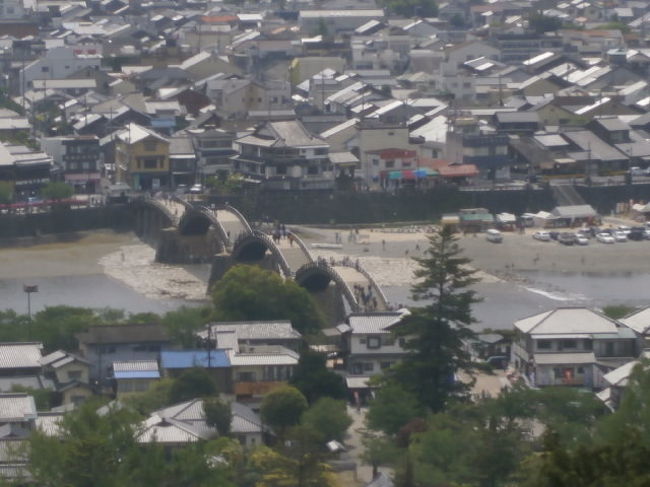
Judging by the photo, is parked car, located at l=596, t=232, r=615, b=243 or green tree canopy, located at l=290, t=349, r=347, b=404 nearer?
green tree canopy, located at l=290, t=349, r=347, b=404

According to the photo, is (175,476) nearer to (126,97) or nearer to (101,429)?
(101,429)

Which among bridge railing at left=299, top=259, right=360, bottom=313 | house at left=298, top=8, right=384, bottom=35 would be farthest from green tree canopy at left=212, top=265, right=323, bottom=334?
house at left=298, top=8, right=384, bottom=35

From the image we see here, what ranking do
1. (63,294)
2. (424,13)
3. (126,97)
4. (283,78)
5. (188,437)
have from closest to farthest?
(188,437) → (63,294) → (126,97) → (283,78) → (424,13)

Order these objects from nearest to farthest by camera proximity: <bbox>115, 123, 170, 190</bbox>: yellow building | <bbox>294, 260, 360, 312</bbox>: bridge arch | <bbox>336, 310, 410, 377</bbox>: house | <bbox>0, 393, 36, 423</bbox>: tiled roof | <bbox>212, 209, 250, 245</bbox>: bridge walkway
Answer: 1. <bbox>0, 393, 36, 423</bbox>: tiled roof
2. <bbox>336, 310, 410, 377</bbox>: house
3. <bbox>294, 260, 360, 312</bbox>: bridge arch
4. <bbox>212, 209, 250, 245</bbox>: bridge walkway
5. <bbox>115, 123, 170, 190</bbox>: yellow building

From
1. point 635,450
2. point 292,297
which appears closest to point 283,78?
point 292,297

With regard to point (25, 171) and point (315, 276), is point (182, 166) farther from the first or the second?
point (315, 276)

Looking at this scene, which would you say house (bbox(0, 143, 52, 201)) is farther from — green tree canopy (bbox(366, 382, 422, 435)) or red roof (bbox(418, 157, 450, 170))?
green tree canopy (bbox(366, 382, 422, 435))
